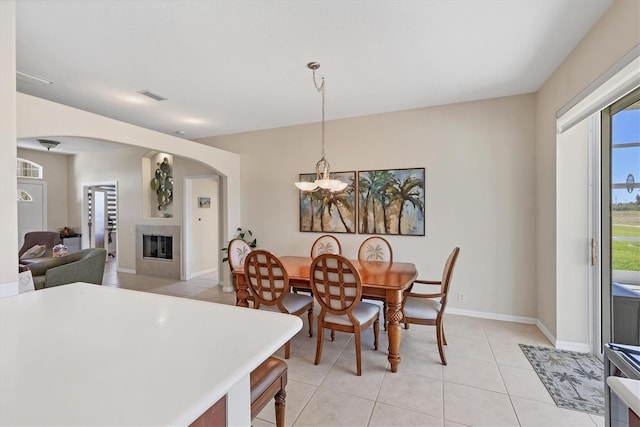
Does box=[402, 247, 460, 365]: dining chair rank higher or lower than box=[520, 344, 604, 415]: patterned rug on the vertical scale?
higher

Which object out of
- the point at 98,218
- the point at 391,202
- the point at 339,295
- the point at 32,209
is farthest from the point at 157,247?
the point at 339,295

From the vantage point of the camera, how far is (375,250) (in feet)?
11.9

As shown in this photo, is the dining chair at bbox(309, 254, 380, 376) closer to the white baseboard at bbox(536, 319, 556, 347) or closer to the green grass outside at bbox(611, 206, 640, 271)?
the white baseboard at bbox(536, 319, 556, 347)

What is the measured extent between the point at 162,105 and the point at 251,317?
3593 mm

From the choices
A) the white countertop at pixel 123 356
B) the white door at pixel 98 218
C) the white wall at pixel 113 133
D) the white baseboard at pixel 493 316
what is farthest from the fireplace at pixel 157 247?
the white baseboard at pixel 493 316

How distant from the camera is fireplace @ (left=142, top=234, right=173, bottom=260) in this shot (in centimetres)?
570

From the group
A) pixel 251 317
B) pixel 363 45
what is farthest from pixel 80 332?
pixel 363 45

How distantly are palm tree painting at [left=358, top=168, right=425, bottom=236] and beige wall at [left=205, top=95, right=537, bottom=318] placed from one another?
10 cm

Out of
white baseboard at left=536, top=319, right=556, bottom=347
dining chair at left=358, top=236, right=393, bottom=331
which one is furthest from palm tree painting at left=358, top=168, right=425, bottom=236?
white baseboard at left=536, top=319, right=556, bottom=347

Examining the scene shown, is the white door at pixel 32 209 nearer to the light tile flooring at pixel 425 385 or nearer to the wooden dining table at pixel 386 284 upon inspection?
the wooden dining table at pixel 386 284

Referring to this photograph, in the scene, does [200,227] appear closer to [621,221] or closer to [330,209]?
[330,209]

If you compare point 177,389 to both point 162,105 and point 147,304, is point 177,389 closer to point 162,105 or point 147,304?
point 147,304

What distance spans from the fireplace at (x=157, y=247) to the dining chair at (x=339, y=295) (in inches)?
172

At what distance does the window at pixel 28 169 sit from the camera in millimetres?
5969
